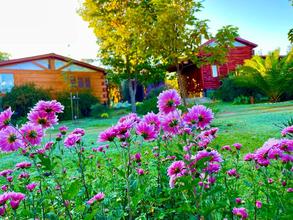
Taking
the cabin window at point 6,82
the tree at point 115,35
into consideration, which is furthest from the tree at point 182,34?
the cabin window at point 6,82

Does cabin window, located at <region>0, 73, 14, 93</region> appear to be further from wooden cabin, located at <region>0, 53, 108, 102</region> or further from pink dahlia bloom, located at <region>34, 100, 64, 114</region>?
pink dahlia bloom, located at <region>34, 100, 64, 114</region>

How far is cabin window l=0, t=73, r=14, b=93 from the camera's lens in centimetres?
1981

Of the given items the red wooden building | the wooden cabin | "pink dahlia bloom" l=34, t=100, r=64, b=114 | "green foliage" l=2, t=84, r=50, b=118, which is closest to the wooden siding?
the wooden cabin

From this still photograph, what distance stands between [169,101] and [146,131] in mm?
195

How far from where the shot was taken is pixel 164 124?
5.24ft

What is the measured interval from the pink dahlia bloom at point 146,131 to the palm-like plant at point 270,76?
58.6ft

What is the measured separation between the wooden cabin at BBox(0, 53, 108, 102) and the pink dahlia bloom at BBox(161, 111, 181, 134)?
63.8ft

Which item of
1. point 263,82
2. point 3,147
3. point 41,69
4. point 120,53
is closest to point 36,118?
point 3,147

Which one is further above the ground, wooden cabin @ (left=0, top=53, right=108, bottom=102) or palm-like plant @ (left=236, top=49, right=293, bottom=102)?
wooden cabin @ (left=0, top=53, right=108, bottom=102)

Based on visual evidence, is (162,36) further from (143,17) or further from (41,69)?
(41,69)

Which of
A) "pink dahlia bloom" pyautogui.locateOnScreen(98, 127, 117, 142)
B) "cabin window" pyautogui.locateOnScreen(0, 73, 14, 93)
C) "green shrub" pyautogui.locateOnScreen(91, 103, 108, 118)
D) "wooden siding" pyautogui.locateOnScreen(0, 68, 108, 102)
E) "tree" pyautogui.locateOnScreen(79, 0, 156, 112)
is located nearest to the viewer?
"pink dahlia bloom" pyautogui.locateOnScreen(98, 127, 117, 142)

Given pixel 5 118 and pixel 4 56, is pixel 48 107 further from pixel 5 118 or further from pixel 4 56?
pixel 4 56

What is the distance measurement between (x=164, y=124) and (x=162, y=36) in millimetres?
8551

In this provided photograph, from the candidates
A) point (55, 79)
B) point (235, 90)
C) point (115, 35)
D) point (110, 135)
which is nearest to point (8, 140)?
point (110, 135)
